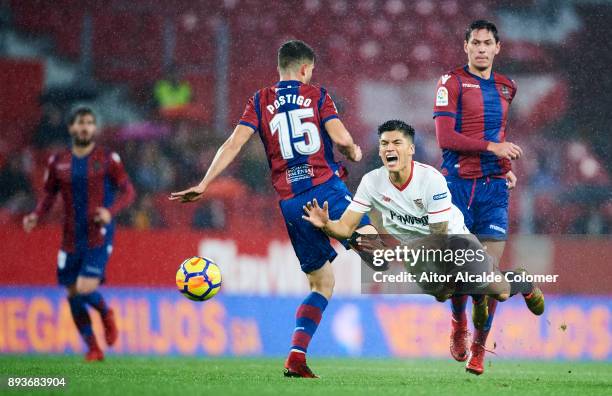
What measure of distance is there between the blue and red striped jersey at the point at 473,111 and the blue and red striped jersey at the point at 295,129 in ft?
3.16

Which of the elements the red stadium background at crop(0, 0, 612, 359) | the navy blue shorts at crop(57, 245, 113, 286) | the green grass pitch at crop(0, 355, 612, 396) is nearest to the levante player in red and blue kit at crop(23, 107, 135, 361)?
the navy blue shorts at crop(57, 245, 113, 286)

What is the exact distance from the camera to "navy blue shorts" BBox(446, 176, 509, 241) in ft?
22.2

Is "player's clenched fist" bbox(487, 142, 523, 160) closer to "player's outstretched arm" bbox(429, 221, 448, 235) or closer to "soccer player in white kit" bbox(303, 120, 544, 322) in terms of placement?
"soccer player in white kit" bbox(303, 120, 544, 322)

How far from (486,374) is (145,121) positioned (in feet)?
24.6

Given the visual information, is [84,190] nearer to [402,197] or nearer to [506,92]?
[402,197]

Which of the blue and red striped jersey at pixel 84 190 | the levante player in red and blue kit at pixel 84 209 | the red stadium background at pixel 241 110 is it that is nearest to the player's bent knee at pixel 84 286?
the levante player in red and blue kit at pixel 84 209

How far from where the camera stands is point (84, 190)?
934 centimetres

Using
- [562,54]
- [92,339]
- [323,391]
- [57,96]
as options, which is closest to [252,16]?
[57,96]

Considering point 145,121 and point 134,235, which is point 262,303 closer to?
point 134,235

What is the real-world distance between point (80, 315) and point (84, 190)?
3.86ft

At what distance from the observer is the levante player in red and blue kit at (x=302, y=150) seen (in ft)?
20.1

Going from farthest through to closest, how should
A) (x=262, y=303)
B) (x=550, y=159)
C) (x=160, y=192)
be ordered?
(x=550, y=159)
(x=160, y=192)
(x=262, y=303)

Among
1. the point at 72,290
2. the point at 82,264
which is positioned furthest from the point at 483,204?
the point at 72,290

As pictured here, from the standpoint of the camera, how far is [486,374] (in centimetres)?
719
